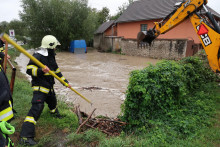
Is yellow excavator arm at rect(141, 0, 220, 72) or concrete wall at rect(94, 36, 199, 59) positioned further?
concrete wall at rect(94, 36, 199, 59)

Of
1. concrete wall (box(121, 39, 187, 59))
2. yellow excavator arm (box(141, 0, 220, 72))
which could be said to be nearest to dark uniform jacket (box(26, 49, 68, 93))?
yellow excavator arm (box(141, 0, 220, 72))

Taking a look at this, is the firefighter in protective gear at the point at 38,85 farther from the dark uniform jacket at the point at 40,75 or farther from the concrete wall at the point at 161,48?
the concrete wall at the point at 161,48

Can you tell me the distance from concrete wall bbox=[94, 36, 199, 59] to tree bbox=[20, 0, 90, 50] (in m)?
7.36

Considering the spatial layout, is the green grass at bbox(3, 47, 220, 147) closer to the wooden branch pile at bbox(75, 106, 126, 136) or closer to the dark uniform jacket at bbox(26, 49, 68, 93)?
the wooden branch pile at bbox(75, 106, 126, 136)

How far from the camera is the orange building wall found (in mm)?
16911

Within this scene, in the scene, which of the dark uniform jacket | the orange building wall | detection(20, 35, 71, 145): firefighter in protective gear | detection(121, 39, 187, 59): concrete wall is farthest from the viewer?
the orange building wall

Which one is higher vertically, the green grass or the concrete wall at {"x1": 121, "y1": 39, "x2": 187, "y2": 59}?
the concrete wall at {"x1": 121, "y1": 39, "x2": 187, "y2": 59}

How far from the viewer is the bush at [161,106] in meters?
3.60

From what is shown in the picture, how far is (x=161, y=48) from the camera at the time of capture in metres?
17.0

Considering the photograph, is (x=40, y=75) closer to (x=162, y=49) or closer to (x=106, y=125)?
(x=106, y=125)

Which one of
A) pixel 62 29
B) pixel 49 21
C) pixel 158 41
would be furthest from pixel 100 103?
pixel 49 21

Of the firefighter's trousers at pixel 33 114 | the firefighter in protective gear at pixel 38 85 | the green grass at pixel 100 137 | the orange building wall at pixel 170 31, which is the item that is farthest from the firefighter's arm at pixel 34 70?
the orange building wall at pixel 170 31

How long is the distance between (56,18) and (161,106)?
81.1 feet

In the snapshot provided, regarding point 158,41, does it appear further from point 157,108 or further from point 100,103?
point 157,108
